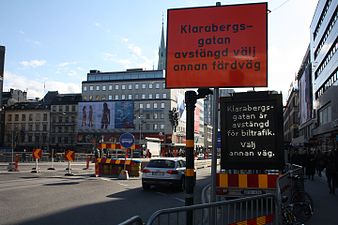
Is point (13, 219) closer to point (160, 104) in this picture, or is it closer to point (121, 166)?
point (121, 166)

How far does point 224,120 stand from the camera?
1056cm

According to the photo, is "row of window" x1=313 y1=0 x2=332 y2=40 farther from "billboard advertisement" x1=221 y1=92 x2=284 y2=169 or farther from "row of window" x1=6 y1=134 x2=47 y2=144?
"row of window" x1=6 y1=134 x2=47 y2=144

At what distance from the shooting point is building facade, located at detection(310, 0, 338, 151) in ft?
133

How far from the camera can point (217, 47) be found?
243 inches

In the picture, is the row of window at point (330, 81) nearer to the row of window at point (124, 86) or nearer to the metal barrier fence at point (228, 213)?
the metal barrier fence at point (228, 213)

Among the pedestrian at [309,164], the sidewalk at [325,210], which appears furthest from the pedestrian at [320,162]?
the sidewalk at [325,210]

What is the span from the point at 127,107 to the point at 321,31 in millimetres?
70691

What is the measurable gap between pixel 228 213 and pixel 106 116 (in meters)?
110

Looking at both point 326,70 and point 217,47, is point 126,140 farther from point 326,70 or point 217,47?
point 326,70

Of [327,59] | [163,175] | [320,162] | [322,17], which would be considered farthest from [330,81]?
[163,175]

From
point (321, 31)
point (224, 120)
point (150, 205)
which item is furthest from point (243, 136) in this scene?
point (321, 31)

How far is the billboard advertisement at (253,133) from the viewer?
9812 millimetres

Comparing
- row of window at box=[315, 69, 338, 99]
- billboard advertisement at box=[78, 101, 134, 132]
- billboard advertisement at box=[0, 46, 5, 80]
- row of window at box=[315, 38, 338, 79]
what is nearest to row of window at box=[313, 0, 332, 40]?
row of window at box=[315, 38, 338, 79]

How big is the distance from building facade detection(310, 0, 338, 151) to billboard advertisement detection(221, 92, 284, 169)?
→ 28343 millimetres
